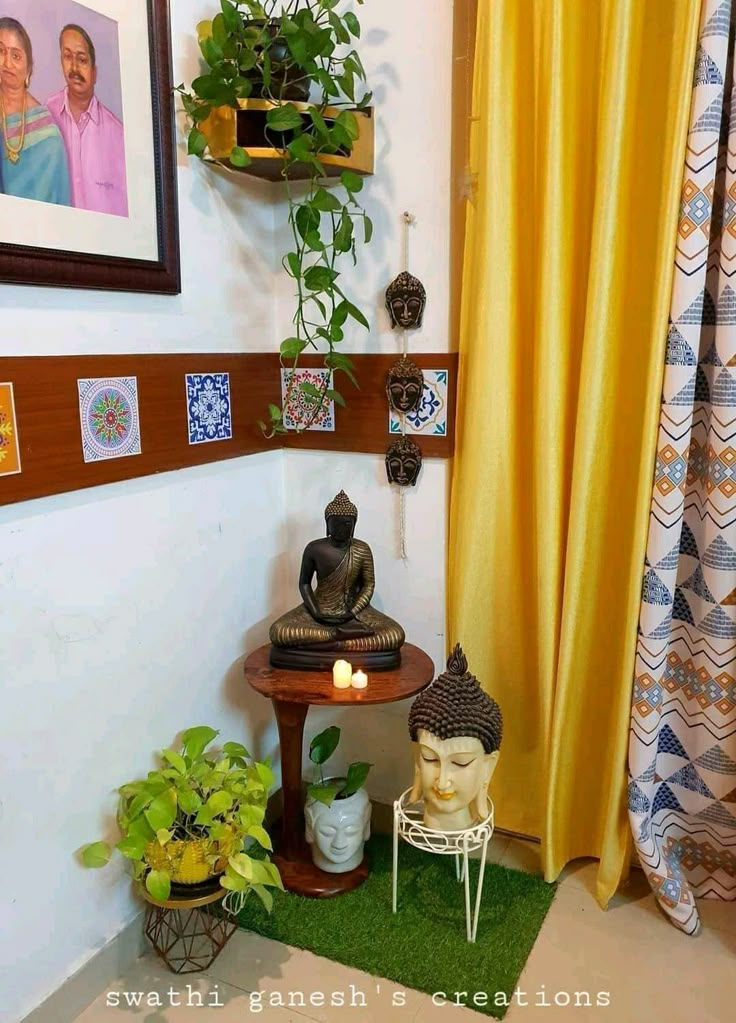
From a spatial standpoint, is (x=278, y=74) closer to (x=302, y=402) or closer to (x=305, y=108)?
(x=305, y=108)

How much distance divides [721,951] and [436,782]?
2.04ft

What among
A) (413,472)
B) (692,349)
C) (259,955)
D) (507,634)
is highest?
(692,349)

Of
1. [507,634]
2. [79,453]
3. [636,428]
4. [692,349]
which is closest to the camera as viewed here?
[79,453]

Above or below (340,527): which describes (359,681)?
below

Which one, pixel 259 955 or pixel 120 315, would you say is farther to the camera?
pixel 259 955

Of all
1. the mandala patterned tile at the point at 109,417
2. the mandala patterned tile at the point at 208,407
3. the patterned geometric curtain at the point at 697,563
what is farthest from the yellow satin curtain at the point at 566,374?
the mandala patterned tile at the point at 109,417

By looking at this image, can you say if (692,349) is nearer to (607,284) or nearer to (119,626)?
(607,284)

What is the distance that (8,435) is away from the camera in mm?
1104

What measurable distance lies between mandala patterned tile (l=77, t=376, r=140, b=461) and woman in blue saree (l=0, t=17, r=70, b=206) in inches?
11.2

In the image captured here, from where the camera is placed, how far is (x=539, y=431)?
1442 millimetres

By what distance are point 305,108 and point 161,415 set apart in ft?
1.98

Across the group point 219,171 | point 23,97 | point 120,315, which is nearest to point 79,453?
point 120,315

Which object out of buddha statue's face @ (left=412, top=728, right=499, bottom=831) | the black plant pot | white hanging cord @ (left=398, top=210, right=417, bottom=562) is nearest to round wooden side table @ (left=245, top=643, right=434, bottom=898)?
buddha statue's face @ (left=412, top=728, right=499, bottom=831)

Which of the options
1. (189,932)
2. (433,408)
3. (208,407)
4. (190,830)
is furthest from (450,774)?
(208,407)
